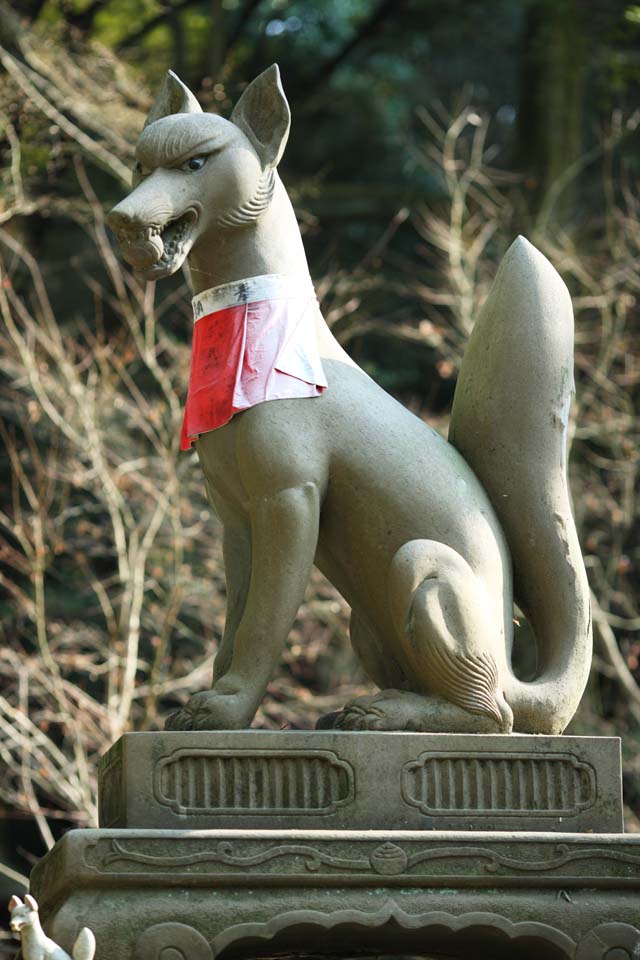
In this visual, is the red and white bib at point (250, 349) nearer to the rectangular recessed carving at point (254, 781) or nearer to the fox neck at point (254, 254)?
the fox neck at point (254, 254)

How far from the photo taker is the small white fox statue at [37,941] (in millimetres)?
3994

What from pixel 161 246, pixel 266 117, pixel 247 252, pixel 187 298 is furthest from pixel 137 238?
pixel 187 298

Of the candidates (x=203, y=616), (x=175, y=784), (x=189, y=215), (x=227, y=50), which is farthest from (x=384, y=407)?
(x=227, y=50)

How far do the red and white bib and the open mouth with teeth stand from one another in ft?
0.72

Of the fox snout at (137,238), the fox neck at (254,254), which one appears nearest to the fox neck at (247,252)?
the fox neck at (254,254)

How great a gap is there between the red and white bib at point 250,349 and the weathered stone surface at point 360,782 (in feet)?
3.43

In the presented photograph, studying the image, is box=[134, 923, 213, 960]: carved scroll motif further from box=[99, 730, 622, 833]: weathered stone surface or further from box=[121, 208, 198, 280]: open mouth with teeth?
box=[121, 208, 198, 280]: open mouth with teeth

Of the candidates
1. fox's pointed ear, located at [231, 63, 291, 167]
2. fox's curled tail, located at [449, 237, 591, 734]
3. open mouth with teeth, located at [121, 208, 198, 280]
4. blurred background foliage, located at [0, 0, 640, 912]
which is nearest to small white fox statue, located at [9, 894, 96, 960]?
fox's curled tail, located at [449, 237, 591, 734]

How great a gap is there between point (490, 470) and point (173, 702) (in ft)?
26.7

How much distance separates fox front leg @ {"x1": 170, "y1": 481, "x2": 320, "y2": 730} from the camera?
471 centimetres

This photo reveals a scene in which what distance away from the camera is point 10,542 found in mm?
12625

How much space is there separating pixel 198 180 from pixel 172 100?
0.46 metres

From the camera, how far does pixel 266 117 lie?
16.5 ft

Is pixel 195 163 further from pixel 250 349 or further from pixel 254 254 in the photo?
pixel 250 349
